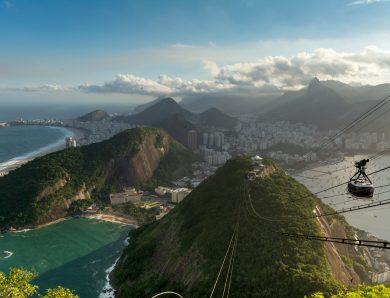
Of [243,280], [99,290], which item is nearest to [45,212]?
[99,290]

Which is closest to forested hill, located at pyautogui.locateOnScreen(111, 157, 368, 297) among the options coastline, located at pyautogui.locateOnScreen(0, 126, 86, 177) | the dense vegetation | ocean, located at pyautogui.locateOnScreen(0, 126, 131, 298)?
ocean, located at pyautogui.locateOnScreen(0, 126, 131, 298)

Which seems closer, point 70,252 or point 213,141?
point 70,252

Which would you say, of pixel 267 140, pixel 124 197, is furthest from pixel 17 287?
pixel 267 140

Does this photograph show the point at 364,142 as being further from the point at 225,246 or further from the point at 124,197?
the point at 225,246

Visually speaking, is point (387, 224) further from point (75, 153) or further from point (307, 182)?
point (75, 153)

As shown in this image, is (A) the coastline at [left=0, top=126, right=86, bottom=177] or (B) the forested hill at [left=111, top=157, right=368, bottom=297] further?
(A) the coastline at [left=0, top=126, right=86, bottom=177]

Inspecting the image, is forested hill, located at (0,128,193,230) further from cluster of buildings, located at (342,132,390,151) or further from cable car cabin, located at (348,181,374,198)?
cluster of buildings, located at (342,132,390,151)
